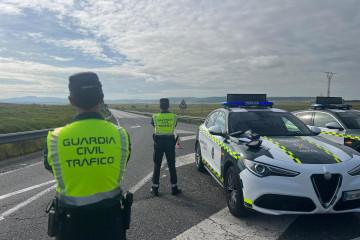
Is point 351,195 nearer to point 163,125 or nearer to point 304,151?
point 304,151

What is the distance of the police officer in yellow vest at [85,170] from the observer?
1.80 m

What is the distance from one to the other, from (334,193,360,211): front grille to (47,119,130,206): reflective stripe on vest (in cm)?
302

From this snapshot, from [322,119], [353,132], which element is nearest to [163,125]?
[353,132]

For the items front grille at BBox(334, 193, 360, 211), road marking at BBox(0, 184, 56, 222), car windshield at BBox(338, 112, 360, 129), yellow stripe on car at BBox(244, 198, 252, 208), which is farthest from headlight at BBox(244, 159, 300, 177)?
car windshield at BBox(338, 112, 360, 129)

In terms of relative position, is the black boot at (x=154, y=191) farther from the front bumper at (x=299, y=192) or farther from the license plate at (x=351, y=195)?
the license plate at (x=351, y=195)

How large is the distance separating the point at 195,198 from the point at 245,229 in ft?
4.60

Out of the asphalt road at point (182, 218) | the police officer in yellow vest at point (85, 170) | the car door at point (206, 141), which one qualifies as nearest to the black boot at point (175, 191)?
the asphalt road at point (182, 218)

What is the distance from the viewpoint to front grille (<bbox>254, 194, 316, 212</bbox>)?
329cm

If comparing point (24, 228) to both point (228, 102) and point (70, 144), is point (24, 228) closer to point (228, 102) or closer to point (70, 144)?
point (70, 144)

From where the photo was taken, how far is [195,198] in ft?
15.8

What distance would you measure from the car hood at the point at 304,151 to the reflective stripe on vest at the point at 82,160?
7.94ft

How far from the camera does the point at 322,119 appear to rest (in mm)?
7547

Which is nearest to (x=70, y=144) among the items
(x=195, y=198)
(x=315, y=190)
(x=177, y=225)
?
(x=177, y=225)

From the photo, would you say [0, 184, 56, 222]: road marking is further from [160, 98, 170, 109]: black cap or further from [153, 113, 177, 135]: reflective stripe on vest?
[160, 98, 170, 109]: black cap
